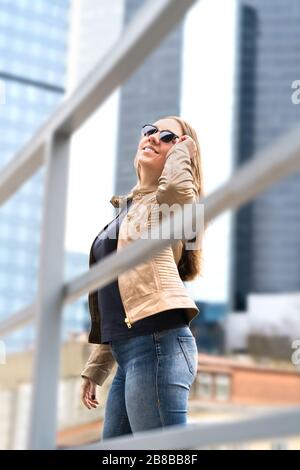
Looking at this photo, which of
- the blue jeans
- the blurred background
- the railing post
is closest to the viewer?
the railing post

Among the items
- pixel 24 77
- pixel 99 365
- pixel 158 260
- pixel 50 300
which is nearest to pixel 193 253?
pixel 158 260

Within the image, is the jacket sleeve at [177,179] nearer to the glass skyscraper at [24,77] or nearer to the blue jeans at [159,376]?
the blue jeans at [159,376]

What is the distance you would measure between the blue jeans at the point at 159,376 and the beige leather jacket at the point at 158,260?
1.3 inches

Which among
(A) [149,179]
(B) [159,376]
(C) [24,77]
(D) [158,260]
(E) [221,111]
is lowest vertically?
(B) [159,376]

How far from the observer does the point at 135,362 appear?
105 cm

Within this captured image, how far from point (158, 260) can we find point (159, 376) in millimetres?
153

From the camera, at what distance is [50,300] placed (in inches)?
29.2

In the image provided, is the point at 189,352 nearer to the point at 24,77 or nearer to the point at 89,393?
the point at 89,393

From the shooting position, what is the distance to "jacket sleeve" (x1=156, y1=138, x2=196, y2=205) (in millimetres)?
1054

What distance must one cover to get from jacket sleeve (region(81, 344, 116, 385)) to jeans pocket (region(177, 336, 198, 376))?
18 cm

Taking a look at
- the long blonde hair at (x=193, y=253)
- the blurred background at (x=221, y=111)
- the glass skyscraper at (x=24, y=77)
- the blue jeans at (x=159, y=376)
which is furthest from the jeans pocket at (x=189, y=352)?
the glass skyscraper at (x=24, y=77)

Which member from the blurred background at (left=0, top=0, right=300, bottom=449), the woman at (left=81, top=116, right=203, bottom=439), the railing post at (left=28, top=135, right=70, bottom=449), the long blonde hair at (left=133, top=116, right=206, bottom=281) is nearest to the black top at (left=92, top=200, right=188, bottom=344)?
the woman at (left=81, top=116, right=203, bottom=439)

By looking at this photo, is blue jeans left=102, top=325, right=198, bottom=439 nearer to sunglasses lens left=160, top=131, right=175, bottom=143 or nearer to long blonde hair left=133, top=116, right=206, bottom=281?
long blonde hair left=133, top=116, right=206, bottom=281

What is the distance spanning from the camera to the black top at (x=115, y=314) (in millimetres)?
1045
